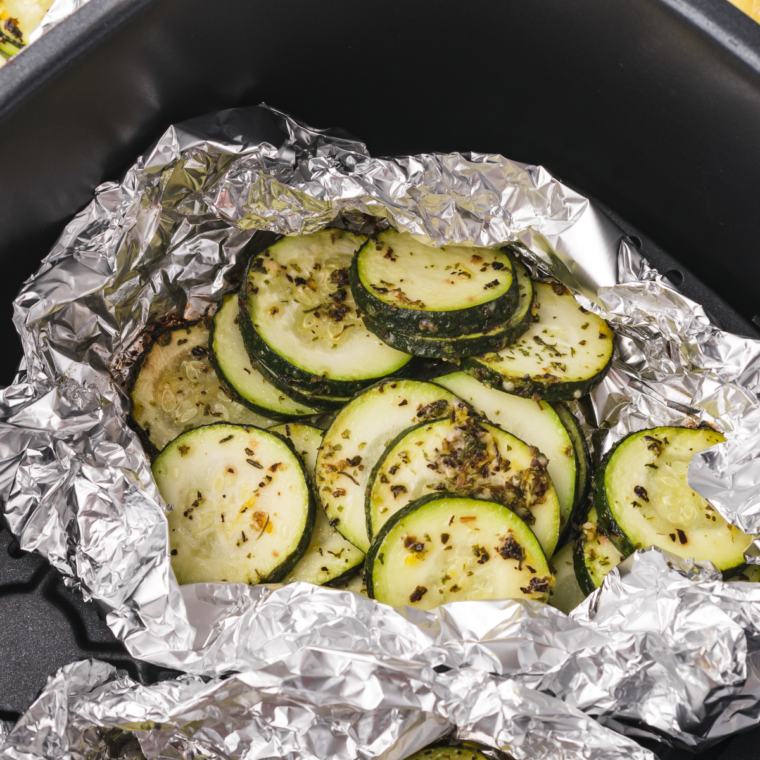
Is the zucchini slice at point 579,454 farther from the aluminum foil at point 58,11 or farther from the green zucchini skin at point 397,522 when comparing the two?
the aluminum foil at point 58,11

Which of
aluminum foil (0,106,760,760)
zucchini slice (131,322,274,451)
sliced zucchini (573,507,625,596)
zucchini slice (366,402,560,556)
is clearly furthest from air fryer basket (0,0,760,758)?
zucchini slice (366,402,560,556)

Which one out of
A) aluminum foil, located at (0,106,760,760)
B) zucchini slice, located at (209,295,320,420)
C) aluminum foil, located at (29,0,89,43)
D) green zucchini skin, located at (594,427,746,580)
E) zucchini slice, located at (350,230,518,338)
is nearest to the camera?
aluminum foil, located at (0,106,760,760)

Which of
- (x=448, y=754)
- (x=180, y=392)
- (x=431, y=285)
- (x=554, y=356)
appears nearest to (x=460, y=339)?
(x=431, y=285)

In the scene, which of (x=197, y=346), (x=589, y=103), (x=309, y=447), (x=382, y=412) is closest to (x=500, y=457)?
(x=382, y=412)

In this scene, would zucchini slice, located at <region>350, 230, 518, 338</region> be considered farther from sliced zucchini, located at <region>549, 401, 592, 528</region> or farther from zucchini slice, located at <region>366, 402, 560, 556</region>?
sliced zucchini, located at <region>549, 401, 592, 528</region>

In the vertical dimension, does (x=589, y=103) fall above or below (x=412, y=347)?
above

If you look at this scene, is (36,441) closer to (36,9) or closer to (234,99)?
(234,99)
